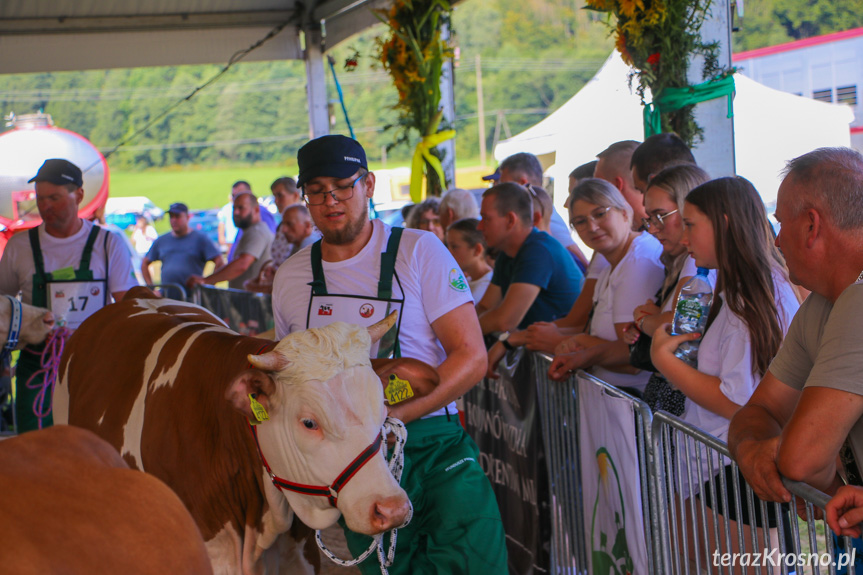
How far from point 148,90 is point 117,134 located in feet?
11.6

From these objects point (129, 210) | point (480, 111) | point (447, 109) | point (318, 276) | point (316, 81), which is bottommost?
point (129, 210)

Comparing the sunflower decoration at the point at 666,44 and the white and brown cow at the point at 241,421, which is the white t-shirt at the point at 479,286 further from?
the white and brown cow at the point at 241,421

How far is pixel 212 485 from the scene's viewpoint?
264cm

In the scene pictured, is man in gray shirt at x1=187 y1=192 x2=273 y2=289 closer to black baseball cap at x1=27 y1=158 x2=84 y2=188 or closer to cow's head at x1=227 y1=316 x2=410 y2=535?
black baseball cap at x1=27 y1=158 x2=84 y2=188

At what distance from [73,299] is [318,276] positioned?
2.82 meters

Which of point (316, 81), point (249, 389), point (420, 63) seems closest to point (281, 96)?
point (316, 81)

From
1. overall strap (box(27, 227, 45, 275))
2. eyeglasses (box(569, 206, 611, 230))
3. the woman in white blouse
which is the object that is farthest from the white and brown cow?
eyeglasses (box(569, 206, 611, 230))

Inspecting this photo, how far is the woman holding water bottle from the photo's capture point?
2.59m

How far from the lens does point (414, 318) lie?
2803 millimetres

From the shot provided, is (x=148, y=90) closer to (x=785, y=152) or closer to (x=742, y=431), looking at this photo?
(x=785, y=152)

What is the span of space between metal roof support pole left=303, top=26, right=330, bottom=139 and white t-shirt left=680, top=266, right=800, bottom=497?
325 inches

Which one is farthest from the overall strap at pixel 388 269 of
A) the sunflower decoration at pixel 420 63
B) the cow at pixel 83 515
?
the sunflower decoration at pixel 420 63

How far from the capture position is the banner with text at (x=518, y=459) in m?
3.87

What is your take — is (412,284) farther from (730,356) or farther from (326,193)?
(730,356)
